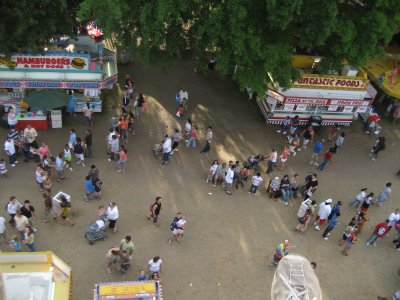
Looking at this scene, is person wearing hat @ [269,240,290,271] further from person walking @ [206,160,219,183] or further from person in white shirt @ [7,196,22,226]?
person in white shirt @ [7,196,22,226]

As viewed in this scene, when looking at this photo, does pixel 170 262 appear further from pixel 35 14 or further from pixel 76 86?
pixel 35 14

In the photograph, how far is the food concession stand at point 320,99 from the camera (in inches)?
814

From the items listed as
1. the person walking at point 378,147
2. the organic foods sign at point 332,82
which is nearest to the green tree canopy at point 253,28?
the organic foods sign at point 332,82

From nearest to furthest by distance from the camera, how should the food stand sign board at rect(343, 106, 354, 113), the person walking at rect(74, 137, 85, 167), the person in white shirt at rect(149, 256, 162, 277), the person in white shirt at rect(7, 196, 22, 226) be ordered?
the person in white shirt at rect(149, 256, 162, 277)
the person in white shirt at rect(7, 196, 22, 226)
the person walking at rect(74, 137, 85, 167)
the food stand sign board at rect(343, 106, 354, 113)

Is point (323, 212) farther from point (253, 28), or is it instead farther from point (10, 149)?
point (10, 149)

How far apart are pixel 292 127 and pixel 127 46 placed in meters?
7.99

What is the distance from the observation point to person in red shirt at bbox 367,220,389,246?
16.4m

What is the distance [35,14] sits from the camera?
56.1ft

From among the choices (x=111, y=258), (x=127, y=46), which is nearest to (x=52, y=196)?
(x=111, y=258)

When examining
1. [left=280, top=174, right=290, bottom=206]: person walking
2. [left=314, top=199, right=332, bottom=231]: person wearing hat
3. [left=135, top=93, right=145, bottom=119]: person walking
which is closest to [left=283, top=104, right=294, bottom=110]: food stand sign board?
[left=280, top=174, right=290, bottom=206]: person walking

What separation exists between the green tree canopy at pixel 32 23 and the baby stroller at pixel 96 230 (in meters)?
7.28

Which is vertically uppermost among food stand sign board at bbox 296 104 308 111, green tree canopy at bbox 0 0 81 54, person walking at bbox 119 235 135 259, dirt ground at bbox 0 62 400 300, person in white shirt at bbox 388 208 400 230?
green tree canopy at bbox 0 0 81 54

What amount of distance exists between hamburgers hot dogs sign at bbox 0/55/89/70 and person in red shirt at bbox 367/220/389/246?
12.8m

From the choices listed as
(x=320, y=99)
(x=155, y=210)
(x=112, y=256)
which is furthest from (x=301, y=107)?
(x=112, y=256)
